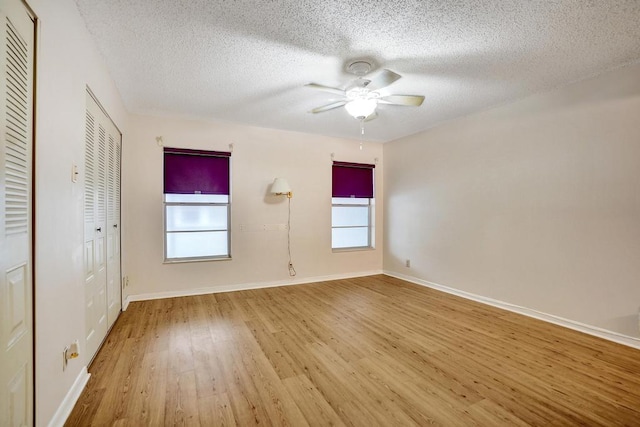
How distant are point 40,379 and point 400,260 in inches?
195

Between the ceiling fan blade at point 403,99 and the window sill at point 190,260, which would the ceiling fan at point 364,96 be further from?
the window sill at point 190,260

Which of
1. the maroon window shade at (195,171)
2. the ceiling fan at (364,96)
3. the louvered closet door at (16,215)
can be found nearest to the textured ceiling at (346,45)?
the ceiling fan at (364,96)

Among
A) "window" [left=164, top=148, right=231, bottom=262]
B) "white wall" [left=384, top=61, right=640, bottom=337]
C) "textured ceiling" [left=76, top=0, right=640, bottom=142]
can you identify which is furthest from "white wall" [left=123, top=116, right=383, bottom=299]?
"white wall" [left=384, top=61, right=640, bottom=337]

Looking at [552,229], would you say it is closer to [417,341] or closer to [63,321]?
[417,341]

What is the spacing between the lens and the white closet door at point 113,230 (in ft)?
9.75

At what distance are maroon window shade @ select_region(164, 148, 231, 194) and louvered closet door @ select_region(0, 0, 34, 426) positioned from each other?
9.79ft

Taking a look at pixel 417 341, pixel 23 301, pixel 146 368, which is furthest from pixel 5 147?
pixel 417 341

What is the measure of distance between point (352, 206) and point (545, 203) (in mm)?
3120

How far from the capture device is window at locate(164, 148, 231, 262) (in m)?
4.28

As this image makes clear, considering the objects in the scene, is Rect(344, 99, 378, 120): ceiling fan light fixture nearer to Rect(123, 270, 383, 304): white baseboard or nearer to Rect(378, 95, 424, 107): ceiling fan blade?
Rect(378, 95, 424, 107): ceiling fan blade

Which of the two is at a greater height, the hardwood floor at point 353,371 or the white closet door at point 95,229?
the white closet door at point 95,229

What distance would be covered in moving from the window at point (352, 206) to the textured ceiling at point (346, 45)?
2120mm

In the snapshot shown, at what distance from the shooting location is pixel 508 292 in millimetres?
3691

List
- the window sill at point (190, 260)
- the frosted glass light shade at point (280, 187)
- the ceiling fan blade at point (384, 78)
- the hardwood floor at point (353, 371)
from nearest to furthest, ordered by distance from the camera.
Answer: the hardwood floor at point (353, 371) < the ceiling fan blade at point (384, 78) < the window sill at point (190, 260) < the frosted glass light shade at point (280, 187)
